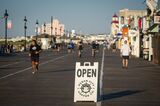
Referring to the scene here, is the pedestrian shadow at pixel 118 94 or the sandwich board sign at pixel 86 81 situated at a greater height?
the sandwich board sign at pixel 86 81

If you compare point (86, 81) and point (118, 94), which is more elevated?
point (86, 81)

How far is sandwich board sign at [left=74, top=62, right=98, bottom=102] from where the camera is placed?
495 inches

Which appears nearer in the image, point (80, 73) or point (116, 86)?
point (80, 73)

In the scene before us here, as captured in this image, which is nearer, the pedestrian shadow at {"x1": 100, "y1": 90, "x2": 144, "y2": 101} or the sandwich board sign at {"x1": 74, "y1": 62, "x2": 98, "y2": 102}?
the sandwich board sign at {"x1": 74, "y1": 62, "x2": 98, "y2": 102}

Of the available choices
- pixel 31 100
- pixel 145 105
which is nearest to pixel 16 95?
pixel 31 100

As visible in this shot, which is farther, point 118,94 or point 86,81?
point 118,94

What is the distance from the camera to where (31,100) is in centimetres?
1295

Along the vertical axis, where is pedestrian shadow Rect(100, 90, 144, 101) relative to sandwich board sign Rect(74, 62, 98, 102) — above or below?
below

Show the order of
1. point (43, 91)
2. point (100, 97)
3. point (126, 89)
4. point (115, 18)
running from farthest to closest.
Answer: point (115, 18) → point (126, 89) → point (43, 91) → point (100, 97)

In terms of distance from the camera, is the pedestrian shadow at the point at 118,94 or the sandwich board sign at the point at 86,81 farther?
the pedestrian shadow at the point at 118,94

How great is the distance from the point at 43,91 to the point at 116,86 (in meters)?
3.33

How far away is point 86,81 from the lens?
41.3ft

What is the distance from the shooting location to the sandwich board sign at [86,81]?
1257cm

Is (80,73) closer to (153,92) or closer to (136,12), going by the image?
(153,92)
